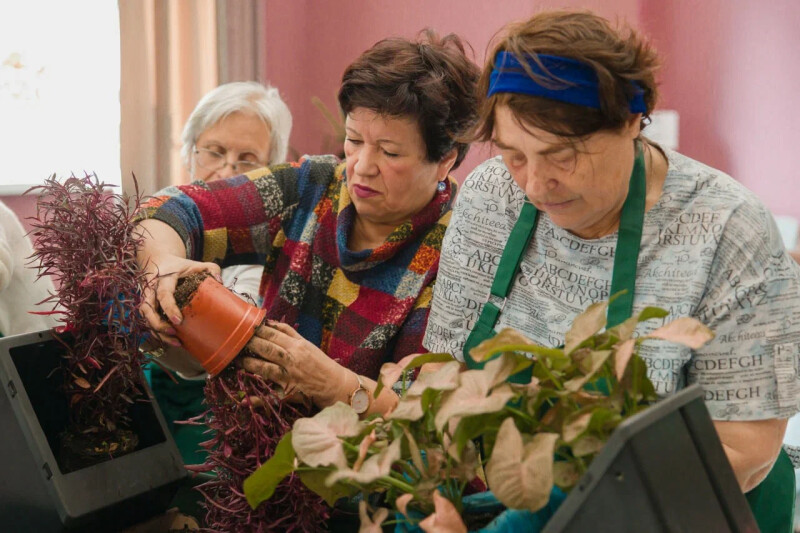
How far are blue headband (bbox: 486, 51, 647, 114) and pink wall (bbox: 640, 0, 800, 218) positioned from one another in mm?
3314

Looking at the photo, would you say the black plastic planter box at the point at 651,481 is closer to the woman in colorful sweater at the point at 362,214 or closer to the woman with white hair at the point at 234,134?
the woman in colorful sweater at the point at 362,214

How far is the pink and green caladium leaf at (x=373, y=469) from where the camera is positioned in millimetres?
720

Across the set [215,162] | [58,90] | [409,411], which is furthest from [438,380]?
[58,90]

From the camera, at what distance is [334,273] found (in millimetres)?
1633

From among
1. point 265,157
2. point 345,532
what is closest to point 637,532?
point 345,532

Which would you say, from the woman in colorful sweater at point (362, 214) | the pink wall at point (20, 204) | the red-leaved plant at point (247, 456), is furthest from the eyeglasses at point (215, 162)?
the red-leaved plant at point (247, 456)

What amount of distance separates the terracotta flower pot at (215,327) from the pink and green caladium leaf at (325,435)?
0.95ft

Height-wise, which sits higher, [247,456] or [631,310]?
[631,310]

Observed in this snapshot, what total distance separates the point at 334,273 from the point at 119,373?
615 mm

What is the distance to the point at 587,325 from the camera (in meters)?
0.77

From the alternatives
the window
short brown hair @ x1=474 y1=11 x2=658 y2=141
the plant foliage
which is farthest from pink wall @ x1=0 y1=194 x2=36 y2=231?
the plant foliage

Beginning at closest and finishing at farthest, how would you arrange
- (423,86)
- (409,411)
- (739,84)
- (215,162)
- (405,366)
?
(409,411) → (405,366) → (423,86) → (215,162) → (739,84)

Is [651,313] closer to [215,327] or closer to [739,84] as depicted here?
[215,327]

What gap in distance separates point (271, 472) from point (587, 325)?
1.17 feet
